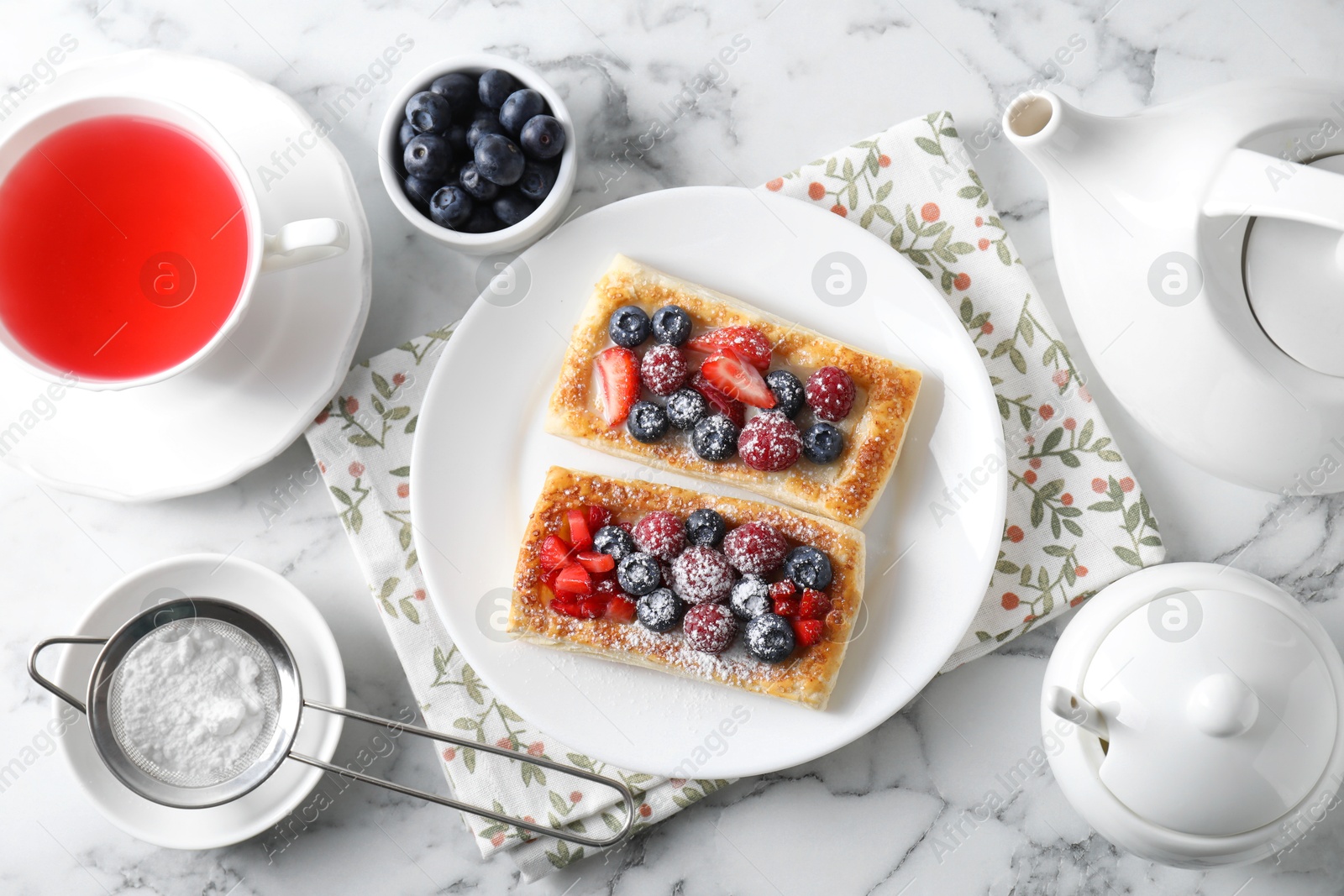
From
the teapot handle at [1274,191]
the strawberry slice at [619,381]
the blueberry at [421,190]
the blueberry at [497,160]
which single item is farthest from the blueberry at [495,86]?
the teapot handle at [1274,191]

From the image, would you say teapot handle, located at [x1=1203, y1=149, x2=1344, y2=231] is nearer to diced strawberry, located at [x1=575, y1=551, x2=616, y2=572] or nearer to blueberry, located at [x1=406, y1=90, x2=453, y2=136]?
diced strawberry, located at [x1=575, y1=551, x2=616, y2=572]

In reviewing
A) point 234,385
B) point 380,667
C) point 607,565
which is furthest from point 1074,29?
point 380,667

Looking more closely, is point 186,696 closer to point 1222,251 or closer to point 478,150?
point 478,150

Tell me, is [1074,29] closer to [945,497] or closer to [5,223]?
[945,497]

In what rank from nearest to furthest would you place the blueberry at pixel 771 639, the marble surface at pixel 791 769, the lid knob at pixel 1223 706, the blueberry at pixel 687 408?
the lid knob at pixel 1223 706
the blueberry at pixel 771 639
the blueberry at pixel 687 408
the marble surface at pixel 791 769

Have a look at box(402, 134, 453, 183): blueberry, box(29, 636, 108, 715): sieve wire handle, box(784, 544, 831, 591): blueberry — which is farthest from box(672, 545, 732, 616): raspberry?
box(29, 636, 108, 715): sieve wire handle

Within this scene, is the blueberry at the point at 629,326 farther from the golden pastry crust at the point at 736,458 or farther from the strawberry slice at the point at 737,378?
the strawberry slice at the point at 737,378
